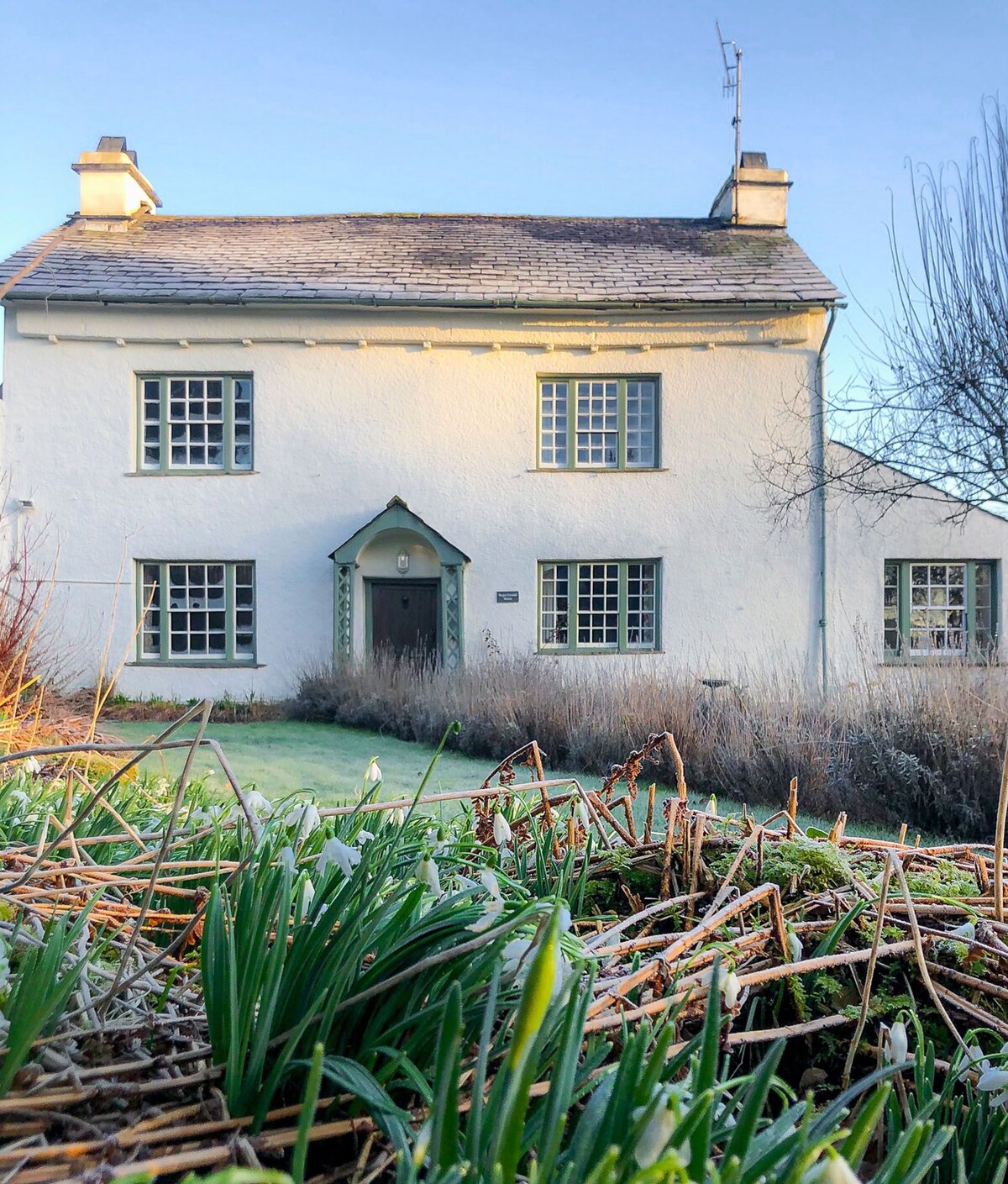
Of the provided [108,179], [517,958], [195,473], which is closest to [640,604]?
[195,473]

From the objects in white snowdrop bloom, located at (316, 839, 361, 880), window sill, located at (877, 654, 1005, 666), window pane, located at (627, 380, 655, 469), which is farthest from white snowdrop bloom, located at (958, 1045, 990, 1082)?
window pane, located at (627, 380, 655, 469)

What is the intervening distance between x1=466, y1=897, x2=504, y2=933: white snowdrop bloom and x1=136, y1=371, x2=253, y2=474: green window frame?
15.1m

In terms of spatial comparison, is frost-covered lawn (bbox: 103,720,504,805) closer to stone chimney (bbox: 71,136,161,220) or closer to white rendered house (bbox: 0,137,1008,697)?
white rendered house (bbox: 0,137,1008,697)

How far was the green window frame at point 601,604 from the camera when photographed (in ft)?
51.3

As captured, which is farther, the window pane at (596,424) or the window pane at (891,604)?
the window pane at (596,424)

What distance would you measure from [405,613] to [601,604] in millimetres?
3283

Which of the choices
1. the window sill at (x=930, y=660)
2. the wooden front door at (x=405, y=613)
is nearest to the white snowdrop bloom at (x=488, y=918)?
the window sill at (x=930, y=660)

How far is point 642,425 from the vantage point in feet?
52.8

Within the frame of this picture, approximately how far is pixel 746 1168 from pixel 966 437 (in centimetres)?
1370

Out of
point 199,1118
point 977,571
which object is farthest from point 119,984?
point 977,571

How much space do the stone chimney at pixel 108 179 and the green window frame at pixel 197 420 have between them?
3.93 m

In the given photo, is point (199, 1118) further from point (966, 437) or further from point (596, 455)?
point (596, 455)

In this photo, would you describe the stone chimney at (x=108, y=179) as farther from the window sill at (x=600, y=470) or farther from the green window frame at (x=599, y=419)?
the window sill at (x=600, y=470)

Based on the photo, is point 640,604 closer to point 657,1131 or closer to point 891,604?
point 891,604
